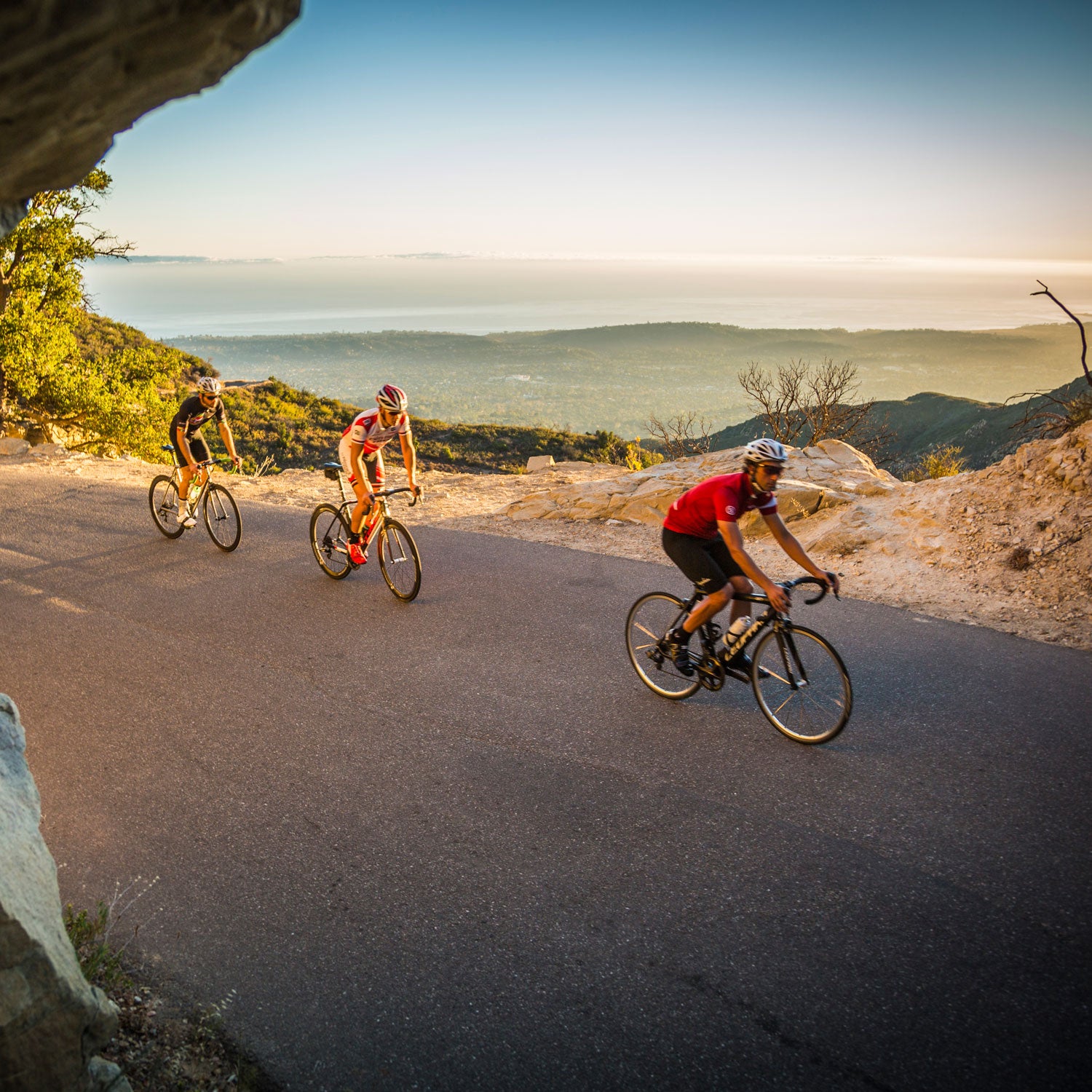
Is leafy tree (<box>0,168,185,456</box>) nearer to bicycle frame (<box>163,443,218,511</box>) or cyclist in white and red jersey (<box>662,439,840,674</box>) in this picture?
bicycle frame (<box>163,443,218,511</box>)

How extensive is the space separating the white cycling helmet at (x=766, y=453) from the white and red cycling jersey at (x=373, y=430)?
4.22m

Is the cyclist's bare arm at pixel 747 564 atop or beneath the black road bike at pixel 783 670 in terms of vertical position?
atop

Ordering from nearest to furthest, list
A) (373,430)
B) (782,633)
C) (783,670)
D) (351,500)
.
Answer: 1. (782,633)
2. (783,670)
3. (373,430)
4. (351,500)

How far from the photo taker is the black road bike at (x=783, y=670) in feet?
18.2

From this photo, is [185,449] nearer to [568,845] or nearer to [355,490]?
[355,490]

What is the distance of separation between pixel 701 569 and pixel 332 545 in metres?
5.14

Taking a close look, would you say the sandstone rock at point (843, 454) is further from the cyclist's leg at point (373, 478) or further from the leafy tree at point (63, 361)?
the leafy tree at point (63, 361)

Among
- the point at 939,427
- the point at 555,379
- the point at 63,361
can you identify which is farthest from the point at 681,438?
the point at 555,379

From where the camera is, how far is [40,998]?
2566 millimetres

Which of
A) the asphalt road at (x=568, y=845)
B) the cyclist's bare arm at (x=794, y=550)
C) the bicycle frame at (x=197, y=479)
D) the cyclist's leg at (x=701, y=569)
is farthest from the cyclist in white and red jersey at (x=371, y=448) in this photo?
the cyclist's bare arm at (x=794, y=550)

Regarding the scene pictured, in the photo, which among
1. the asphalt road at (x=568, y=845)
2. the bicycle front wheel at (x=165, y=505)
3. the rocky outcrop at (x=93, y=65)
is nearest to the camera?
the rocky outcrop at (x=93, y=65)

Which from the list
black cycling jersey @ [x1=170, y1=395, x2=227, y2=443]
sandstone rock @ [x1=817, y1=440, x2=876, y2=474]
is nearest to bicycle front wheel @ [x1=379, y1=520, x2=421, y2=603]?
black cycling jersey @ [x1=170, y1=395, x2=227, y2=443]

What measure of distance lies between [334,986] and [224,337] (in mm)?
211213

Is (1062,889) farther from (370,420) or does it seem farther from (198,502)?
(198,502)
